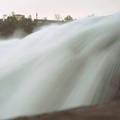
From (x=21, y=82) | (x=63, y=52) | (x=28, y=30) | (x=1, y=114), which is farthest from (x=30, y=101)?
(x=28, y=30)

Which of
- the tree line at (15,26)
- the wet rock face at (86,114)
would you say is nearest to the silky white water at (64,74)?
the wet rock face at (86,114)

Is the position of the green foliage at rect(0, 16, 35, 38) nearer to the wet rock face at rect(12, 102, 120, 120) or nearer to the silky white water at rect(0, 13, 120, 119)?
the silky white water at rect(0, 13, 120, 119)

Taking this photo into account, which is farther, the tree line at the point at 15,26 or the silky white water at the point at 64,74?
the tree line at the point at 15,26

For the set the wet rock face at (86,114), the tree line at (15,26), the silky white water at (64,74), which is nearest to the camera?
the wet rock face at (86,114)

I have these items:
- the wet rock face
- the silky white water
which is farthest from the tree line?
the wet rock face

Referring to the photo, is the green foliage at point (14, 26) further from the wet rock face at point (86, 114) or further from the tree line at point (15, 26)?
the wet rock face at point (86, 114)

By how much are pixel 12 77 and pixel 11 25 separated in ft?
80.5

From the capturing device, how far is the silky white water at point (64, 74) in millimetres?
2762

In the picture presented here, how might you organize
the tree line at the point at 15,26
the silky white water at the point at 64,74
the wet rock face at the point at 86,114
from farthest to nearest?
1. the tree line at the point at 15,26
2. the silky white water at the point at 64,74
3. the wet rock face at the point at 86,114

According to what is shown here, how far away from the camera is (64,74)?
10.4 ft

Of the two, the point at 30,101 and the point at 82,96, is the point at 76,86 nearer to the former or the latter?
the point at 82,96

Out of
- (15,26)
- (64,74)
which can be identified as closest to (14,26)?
(15,26)

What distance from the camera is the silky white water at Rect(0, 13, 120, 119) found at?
276 cm

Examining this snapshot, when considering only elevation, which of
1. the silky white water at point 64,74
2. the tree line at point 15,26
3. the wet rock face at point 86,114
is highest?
the wet rock face at point 86,114
